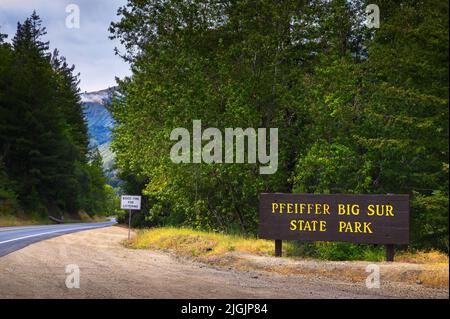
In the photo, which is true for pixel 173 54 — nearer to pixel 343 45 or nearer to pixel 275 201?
pixel 343 45

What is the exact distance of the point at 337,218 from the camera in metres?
15.5

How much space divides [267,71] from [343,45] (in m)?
3.56

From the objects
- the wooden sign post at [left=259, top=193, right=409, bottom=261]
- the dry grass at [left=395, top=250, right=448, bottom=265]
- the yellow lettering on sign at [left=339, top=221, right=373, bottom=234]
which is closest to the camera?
the dry grass at [left=395, top=250, right=448, bottom=265]

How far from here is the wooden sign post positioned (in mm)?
14633

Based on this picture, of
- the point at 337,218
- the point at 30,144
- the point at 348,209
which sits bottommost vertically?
the point at 337,218

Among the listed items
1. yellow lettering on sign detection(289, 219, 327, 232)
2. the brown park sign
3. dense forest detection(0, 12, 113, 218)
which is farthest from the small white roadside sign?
dense forest detection(0, 12, 113, 218)

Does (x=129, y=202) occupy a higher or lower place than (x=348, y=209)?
lower

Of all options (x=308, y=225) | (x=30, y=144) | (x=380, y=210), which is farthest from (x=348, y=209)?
(x=30, y=144)

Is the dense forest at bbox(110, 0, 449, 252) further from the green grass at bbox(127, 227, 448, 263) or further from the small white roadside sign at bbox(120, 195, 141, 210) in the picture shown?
the green grass at bbox(127, 227, 448, 263)

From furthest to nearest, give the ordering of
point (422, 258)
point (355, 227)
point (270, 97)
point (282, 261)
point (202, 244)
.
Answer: point (270, 97), point (202, 244), point (355, 227), point (282, 261), point (422, 258)

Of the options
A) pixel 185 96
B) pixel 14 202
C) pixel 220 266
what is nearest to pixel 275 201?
pixel 220 266

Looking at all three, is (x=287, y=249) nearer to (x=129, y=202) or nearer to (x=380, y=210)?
(x=380, y=210)

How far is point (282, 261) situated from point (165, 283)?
463 cm

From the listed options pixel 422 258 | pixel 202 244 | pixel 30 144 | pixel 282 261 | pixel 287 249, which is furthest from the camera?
pixel 30 144
